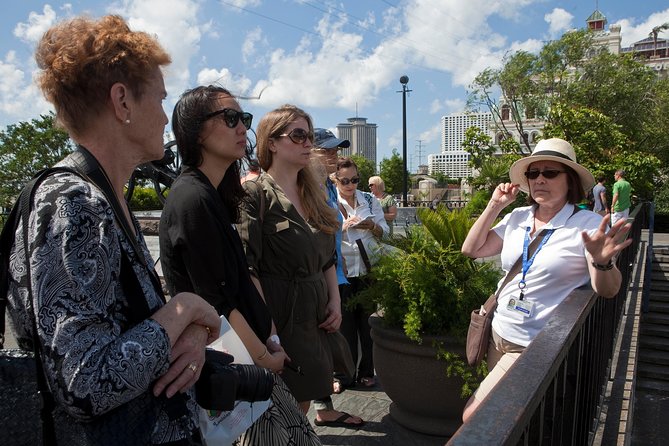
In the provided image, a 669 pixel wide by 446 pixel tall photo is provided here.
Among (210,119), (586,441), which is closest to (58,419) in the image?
(210,119)

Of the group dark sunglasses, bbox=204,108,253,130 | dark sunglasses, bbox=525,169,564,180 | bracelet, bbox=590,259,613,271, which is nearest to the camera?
dark sunglasses, bbox=204,108,253,130

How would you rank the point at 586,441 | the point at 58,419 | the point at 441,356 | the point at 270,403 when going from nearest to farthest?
the point at 58,419 → the point at 270,403 → the point at 586,441 → the point at 441,356

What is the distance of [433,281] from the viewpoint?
3.45 m

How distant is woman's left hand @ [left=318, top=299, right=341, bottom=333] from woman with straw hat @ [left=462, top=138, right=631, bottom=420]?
80 cm

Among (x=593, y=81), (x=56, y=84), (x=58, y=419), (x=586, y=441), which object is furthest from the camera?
(x=593, y=81)

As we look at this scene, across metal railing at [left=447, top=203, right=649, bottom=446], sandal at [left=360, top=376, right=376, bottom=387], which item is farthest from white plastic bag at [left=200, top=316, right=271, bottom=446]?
sandal at [left=360, top=376, right=376, bottom=387]

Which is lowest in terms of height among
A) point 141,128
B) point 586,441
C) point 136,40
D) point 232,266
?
point 586,441

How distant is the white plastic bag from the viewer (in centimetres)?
163

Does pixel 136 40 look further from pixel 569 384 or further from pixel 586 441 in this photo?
pixel 586 441

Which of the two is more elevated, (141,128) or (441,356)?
(141,128)

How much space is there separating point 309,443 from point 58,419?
1015mm

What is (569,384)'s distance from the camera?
2156 millimetres

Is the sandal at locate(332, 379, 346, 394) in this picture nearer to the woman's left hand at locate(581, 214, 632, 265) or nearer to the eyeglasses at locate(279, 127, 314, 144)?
the eyeglasses at locate(279, 127, 314, 144)

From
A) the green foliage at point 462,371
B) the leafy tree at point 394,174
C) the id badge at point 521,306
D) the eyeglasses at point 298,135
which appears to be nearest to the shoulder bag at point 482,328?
the id badge at point 521,306
